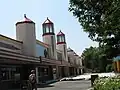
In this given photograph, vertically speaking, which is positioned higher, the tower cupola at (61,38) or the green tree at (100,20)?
the tower cupola at (61,38)

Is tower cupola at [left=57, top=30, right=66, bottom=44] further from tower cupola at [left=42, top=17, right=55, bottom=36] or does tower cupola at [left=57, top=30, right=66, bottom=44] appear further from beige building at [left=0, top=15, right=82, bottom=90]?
tower cupola at [left=42, top=17, right=55, bottom=36]

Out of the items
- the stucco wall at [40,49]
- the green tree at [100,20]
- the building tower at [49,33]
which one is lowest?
the green tree at [100,20]

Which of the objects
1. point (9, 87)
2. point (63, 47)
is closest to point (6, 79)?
point (9, 87)

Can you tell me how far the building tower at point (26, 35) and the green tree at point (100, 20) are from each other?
22.6 metres

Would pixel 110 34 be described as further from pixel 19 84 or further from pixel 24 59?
pixel 19 84

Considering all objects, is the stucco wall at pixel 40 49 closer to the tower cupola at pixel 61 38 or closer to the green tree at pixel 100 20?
the tower cupola at pixel 61 38

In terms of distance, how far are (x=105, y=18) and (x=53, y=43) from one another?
3931 cm

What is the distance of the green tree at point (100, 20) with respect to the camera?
11.7 meters

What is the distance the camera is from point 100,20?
43.8ft

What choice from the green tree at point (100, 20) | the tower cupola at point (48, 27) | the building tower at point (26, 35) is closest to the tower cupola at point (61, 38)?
the tower cupola at point (48, 27)

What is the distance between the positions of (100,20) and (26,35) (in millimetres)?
24532

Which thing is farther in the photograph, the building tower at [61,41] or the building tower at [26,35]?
the building tower at [61,41]

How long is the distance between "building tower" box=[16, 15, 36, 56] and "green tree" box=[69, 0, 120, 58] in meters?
22.6

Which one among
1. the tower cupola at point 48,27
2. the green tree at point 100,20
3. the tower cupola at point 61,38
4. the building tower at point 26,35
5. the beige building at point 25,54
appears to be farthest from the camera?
the tower cupola at point 61,38
